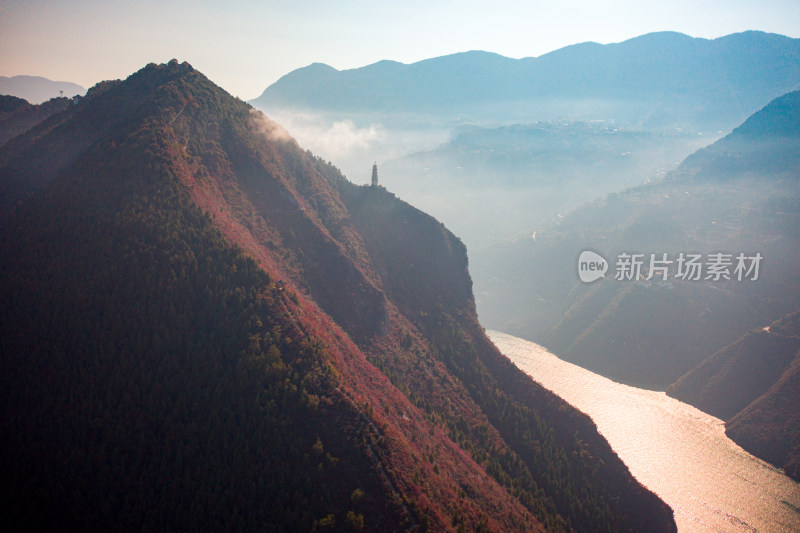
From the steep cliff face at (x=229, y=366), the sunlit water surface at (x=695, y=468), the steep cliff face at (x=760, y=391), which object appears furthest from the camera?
the steep cliff face at (x=760, y=391)

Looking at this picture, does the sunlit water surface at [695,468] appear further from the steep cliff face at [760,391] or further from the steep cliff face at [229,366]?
the steep cliff face at [229,366]

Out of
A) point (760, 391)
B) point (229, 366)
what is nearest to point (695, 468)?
point (760, 391)

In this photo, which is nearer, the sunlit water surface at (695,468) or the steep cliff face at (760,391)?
the sunlit water surface at (695,468)

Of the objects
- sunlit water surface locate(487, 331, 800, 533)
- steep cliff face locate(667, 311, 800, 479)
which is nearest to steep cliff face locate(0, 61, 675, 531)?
sunlit water surface locate(487, 331, 800, 533)

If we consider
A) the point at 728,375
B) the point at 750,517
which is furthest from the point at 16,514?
the point at 728,375

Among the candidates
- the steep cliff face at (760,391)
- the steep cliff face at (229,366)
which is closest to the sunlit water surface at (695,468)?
the steep cliff face at (760,391)

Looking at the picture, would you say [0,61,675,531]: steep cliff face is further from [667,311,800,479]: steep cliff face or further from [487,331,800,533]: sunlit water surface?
[667,311,800,479]: steep cliff face

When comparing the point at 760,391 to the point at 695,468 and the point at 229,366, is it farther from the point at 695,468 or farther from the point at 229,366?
the point at 229,366
